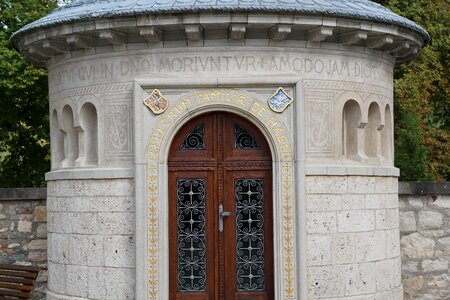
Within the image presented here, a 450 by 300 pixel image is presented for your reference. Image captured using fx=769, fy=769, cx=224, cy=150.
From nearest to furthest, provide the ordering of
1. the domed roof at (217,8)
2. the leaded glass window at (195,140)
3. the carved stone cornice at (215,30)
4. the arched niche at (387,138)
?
the domed roof at (217,8) → the carved stone cornice at (215,30) → the leaded glass window at (195,140) → the arched niche at (387,138)

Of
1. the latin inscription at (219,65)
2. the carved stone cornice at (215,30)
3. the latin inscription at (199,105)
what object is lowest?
the latin inscription at (199,105)

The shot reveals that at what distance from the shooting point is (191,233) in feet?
32.1

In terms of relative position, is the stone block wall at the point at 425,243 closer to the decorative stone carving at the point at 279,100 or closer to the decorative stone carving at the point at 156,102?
the decorative stone carving at the point at 279,100

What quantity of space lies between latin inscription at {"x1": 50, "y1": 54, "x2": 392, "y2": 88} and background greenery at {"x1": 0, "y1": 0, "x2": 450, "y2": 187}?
30.0ft

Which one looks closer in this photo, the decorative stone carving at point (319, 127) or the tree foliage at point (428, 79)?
the decorative stone carving at point (319, 127)

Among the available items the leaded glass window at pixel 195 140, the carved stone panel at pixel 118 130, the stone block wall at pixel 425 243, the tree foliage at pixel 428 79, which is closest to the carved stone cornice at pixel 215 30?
the carved stone panel at pixel 118 130

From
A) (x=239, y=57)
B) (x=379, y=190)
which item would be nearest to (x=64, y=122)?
(x=239, y=57)

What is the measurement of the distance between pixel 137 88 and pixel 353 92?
284 cm

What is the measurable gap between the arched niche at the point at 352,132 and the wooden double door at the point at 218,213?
48.1 inches

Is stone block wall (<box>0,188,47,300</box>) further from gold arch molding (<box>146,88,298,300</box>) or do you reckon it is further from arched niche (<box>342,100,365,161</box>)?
arched niche (<box>342,100,365,161</box>)

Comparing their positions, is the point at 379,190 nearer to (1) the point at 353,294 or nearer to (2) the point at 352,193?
(2) the point at 352,193

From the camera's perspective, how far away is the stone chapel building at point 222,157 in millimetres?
9555

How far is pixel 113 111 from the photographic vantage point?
9906 millimetres

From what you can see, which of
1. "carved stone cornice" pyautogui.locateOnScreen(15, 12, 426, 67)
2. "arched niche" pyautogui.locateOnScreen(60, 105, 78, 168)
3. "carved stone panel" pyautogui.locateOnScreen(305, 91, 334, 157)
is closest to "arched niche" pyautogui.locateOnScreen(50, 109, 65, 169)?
"arched niche" pyautogui.locateOnScreen(60, 105, 78, 168)
